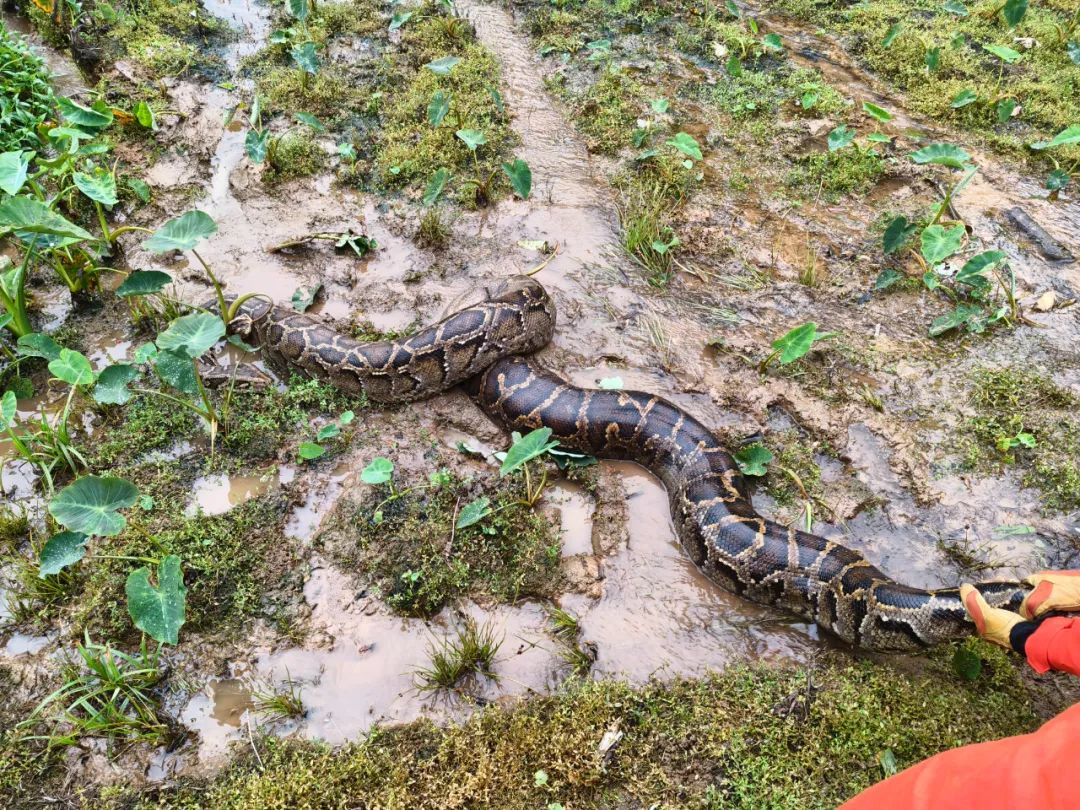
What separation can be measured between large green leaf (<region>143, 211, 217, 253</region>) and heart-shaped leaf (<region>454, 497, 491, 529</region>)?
296cm

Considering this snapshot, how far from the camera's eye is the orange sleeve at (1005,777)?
227cm

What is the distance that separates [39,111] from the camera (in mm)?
7961

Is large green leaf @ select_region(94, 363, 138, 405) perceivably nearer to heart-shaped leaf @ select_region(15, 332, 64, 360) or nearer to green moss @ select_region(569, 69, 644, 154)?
heart-shaped leaf @ select_region(15, 332, 64, 360)

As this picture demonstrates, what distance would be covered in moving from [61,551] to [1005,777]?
17.1 feet

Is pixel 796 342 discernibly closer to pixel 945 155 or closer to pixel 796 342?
pixel 796 342

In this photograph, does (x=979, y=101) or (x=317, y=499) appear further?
(x=979, y=101)

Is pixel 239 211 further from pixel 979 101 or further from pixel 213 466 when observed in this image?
pixel 979 101

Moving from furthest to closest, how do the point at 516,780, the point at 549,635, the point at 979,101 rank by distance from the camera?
the point at 979,101 → the point at 549,635 → the point at 516,780

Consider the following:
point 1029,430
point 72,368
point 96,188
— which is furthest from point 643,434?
point 96,188

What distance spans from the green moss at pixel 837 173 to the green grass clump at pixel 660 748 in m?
5.31

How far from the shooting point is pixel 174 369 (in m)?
5.36

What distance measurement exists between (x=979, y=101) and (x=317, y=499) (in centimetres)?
910

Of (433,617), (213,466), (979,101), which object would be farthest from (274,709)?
(979,101)

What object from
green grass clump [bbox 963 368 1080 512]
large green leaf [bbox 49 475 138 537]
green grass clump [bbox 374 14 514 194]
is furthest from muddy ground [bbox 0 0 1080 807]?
large green leaf [bbox 49 475 138 537]
